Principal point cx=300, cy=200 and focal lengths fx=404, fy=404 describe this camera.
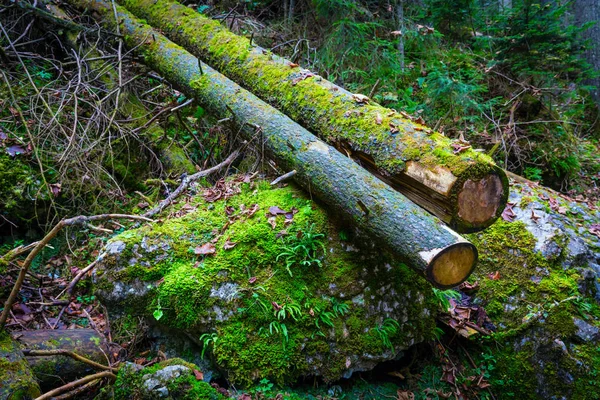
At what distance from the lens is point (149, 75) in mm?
6273

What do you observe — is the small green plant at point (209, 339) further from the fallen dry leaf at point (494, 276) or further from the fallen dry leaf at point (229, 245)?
the fallen dry leaf at point (494, 276)

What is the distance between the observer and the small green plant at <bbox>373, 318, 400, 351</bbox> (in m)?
3.44

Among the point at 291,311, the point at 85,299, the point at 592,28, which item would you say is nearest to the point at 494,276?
the point at 291,311

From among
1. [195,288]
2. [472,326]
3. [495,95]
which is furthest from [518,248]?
[495,95]

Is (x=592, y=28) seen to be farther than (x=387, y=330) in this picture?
Yes

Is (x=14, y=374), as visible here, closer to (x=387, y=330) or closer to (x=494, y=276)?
(x=387, y=330)

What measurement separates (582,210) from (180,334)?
4.97 metres

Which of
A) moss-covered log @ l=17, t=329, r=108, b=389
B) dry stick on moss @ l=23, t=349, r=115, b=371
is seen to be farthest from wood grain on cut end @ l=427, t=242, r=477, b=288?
moss-covered log @ l=17, t=329, r=108, b=389

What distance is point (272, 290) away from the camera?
11.0 ft

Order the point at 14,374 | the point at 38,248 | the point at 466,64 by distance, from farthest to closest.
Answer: the point at 466,64 → the point at 14,374 → the point at 38,248

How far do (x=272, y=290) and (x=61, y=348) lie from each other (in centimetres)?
171

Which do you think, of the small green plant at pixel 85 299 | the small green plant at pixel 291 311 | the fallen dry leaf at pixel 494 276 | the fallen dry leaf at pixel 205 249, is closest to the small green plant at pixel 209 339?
the small green plant at pixel 291 311

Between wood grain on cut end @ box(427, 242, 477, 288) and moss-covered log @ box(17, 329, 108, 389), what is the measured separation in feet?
8.96

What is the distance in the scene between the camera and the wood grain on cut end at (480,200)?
3184 mm
